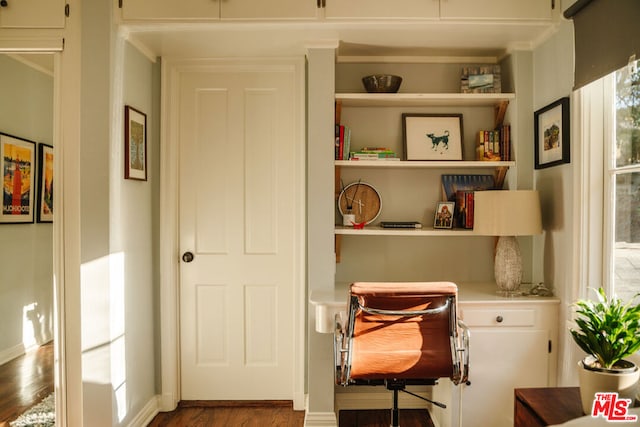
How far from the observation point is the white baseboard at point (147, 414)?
2654 mm

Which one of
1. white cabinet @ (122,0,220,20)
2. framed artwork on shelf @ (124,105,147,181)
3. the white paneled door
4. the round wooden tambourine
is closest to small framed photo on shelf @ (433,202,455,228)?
the round wooden tambourine

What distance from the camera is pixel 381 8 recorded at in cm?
239

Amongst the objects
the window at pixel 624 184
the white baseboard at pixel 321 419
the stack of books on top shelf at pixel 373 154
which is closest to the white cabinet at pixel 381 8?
the stack of books on top shelf at pixel 373 154

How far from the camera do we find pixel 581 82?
2.09 meters

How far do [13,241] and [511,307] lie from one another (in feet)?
8.27

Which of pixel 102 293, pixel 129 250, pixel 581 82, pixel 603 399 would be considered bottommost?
pixel 603 399

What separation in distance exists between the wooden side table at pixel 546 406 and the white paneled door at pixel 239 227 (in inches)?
61.2

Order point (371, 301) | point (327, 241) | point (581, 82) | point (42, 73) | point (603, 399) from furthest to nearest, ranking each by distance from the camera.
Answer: point (327, 241) < point (42, 73) < point (581, 82) < point (371, 301) < point (603, 399)

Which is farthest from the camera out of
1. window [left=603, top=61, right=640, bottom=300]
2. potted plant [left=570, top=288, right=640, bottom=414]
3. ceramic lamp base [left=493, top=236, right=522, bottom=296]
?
ceramic lamp base [left=493, top=236, right=522, bottom=296]

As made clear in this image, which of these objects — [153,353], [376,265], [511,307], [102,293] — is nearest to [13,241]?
[102,293]

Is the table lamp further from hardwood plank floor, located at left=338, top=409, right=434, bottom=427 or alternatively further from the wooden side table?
hardwood plank floor, located at left=338, top=409, right=434, bottom=427

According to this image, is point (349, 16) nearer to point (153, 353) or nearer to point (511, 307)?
point (511, 307)

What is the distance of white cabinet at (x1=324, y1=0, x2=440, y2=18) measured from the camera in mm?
2385

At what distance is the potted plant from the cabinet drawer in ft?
2.68
